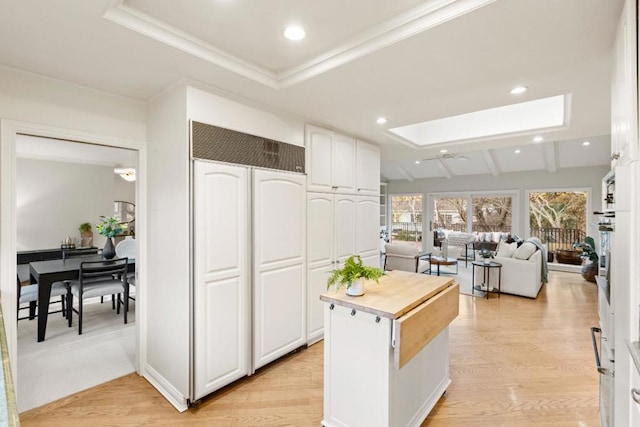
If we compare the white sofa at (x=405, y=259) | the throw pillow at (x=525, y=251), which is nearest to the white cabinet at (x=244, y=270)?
the white sofa at (x=405, y=259)

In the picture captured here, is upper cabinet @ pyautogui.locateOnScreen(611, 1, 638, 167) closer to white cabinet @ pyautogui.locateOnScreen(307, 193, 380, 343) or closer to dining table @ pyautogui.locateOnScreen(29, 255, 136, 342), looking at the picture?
white cabinet @ pyautogui.locateOnScreen(307, 193, 380, 343)

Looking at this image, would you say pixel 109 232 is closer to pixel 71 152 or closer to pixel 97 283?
pixel 97 283

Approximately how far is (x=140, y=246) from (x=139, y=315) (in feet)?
1.92

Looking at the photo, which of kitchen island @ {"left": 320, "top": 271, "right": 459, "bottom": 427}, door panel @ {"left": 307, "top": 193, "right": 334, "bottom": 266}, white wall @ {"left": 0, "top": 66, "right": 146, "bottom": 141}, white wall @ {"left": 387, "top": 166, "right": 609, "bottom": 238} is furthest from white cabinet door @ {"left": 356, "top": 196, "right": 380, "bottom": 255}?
white wall @ {"left": 387, "top": 166, "right": 609, "bottom": 238}

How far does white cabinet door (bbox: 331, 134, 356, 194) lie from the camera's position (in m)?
3.41

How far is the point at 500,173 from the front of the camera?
8125 millimetres

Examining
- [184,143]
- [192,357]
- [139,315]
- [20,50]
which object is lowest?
[192,357]

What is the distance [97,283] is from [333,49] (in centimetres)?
400

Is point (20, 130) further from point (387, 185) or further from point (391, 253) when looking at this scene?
point (387, 185)

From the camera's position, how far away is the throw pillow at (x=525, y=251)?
5.13m

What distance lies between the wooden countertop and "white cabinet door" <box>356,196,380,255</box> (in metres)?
1.37

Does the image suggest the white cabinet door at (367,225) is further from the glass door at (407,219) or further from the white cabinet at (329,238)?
the glass door at (407,219)

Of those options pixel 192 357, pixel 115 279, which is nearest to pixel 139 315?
pixel 192 357

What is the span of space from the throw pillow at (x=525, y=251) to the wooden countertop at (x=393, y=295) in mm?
3724
